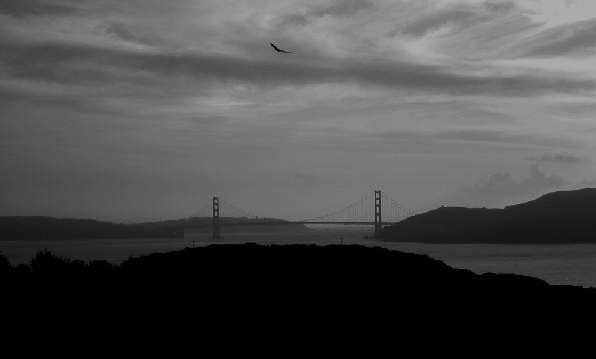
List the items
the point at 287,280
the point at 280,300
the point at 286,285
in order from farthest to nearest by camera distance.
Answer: the point at 287,280 → the point at 286,285 → the point at 280,300

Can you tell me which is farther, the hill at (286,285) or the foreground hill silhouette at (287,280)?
the foreground hill silhouette at (287,280)

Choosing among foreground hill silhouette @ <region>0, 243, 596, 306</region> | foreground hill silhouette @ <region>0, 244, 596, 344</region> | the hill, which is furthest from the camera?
foreground hill silhouette @ <region>0, 243, 596, 306</region>

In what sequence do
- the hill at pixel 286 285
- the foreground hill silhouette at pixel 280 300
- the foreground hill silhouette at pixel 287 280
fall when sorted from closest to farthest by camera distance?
the foreground hill silhouette at pixel 280 300 → the hill at pixel 286 285 → the foreground hill silhouette at pixel 287 280

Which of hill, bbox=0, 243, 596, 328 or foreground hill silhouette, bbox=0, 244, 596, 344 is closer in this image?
foreground hill silhouette, bbox=0, 244, 596, 344

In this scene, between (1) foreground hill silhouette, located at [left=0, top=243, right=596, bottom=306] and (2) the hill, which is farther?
(1) foreground hill silhouette, located at [left=0, top=243, right=596, bottom=306]

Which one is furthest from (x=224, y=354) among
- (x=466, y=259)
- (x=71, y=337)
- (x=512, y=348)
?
(x=466, y=259)

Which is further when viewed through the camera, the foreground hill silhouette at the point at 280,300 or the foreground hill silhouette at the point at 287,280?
the foreground hill silhouette at the point at 287,280

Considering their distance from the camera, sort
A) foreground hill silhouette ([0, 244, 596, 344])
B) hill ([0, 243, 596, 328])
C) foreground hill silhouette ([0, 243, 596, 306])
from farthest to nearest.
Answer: foreground hill silhouette ([0, 243, 596, 306])
hill ([0, 243, 596, 328])
foreground hill silhouette ([0, 244, 596, 344])

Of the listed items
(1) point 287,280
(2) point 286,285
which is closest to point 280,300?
(2) point 286,285

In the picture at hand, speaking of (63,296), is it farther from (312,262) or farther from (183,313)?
(312,262)

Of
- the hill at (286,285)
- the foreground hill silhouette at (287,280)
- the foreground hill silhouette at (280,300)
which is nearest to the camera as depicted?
the foreground hill silhouette at (280,300)

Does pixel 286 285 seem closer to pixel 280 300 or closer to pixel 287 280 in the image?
pixel 287 280

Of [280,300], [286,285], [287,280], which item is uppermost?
[287,280]
